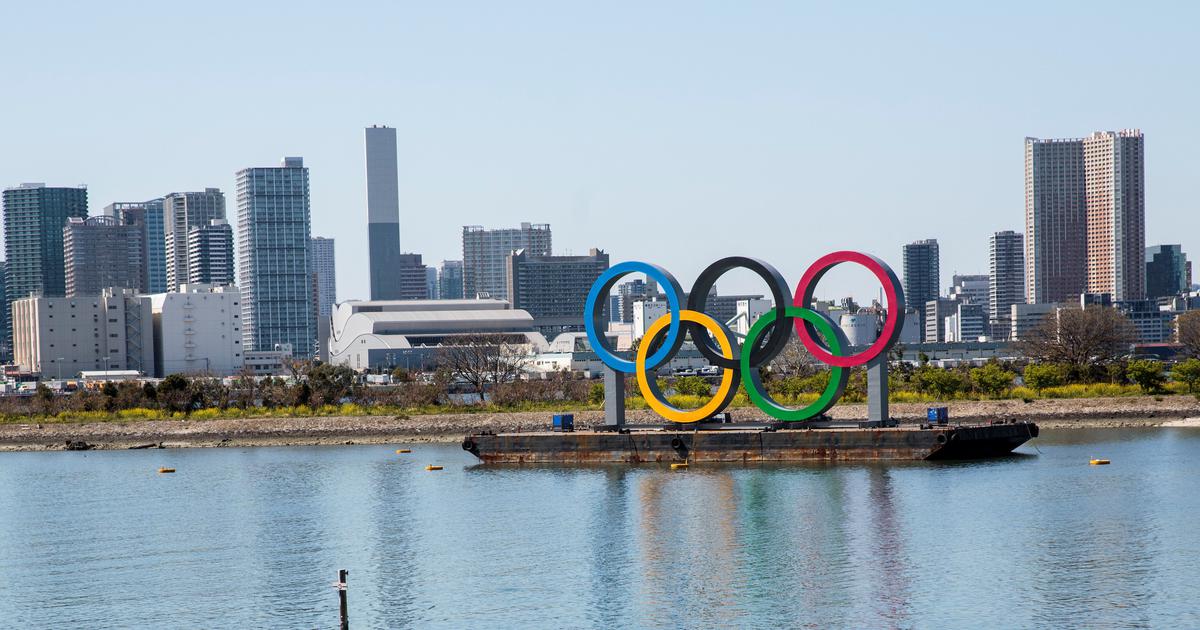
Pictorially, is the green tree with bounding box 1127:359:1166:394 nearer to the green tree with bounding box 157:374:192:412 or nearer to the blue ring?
the blue ring

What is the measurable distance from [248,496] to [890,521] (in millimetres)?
25804

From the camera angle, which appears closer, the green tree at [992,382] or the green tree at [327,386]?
the green tree at [992,382]

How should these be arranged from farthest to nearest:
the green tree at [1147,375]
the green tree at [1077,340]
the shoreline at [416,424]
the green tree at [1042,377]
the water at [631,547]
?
the green tree at [1077,340]
the green tree at [1042,377]
the green tree at [1147,375]
the shoreline at [416,424]
the water at [631,547]

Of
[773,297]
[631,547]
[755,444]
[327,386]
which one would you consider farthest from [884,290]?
[327,386]

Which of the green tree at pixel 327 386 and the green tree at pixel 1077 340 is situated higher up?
the green tree at pixel 1077 340

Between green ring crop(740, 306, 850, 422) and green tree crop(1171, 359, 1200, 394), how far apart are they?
3236 cm

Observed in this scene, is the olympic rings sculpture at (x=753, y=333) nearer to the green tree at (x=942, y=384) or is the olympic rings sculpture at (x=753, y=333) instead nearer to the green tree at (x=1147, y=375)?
the green tree at (x=942, y=384)

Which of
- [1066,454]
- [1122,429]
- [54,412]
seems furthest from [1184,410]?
[54,412]

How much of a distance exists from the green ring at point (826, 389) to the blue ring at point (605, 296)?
3120 millimetres

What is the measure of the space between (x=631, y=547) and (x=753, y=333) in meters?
21.1

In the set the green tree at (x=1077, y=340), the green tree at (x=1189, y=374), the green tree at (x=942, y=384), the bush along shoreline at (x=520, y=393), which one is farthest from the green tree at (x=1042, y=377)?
the green tree at (x=1077, y=340)

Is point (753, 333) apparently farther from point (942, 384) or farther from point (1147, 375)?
point (1147, 375)

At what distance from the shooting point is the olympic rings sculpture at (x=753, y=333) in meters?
60.7

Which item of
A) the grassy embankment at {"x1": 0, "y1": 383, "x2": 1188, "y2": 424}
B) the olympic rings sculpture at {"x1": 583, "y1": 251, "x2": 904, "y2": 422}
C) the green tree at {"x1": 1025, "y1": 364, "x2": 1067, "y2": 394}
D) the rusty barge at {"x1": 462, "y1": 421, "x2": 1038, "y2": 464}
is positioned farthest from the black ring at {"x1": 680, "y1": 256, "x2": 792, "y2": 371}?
the green tree at {"x1": 1025, "y1": 364, "x2": 1067, "y2": 394}
